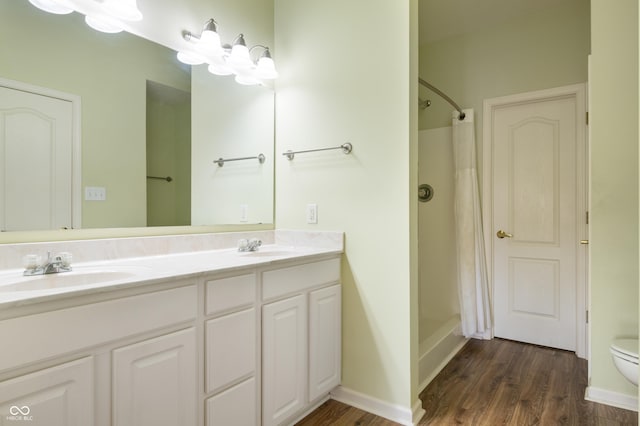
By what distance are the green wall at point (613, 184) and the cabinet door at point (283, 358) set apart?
5.71 ft

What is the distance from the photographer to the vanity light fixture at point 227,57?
6.44ft

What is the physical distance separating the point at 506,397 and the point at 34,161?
108 inches

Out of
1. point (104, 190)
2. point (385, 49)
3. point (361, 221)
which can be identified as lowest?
point (361, 221)

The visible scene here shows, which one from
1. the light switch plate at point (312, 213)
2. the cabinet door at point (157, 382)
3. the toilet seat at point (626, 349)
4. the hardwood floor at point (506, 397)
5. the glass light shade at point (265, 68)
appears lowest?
the hardwood floor at point (506, 397)

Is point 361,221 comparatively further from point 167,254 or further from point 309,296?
point 167,254

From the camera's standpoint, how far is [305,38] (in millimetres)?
2275

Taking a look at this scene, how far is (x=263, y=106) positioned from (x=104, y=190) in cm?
115

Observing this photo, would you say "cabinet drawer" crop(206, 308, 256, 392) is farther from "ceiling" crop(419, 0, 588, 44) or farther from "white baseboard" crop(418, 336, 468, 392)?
"ceiling" crop(419, 0, 588, 44)

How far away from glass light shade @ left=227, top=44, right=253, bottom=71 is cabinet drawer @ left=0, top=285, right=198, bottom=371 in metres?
1.42

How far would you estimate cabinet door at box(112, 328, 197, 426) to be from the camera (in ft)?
3.70

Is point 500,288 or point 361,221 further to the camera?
point 500,288

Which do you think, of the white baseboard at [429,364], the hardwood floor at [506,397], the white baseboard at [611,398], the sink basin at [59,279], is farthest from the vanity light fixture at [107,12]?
the white baseboard at [611,398]

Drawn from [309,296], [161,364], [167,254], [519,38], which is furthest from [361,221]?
[519,38]

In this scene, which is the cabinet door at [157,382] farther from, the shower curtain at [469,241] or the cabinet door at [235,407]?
the shower curtain at [469,241]
